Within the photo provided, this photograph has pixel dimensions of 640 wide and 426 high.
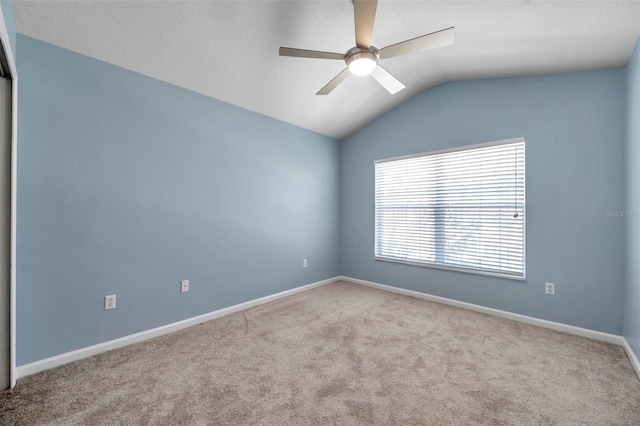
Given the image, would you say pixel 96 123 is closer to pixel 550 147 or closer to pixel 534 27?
pixel 534 27

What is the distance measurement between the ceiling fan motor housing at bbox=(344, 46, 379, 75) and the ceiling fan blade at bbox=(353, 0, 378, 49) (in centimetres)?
4

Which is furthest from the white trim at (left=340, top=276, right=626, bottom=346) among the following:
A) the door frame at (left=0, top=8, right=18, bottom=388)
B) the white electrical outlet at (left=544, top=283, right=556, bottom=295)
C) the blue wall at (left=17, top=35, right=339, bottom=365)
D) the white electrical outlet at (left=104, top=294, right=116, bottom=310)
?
the door frame at (left=0, top=8, right=18, bottom=388)

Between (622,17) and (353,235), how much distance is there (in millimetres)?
3556

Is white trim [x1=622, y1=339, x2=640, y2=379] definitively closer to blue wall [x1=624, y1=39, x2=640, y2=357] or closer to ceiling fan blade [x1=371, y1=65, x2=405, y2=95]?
blue wall [x1=624, y1=39, x2=640, y2=357]

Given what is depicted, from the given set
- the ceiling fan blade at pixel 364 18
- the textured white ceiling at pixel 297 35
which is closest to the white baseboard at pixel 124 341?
the textured white ceiling at pixel 297 35

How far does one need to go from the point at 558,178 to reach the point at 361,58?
242 centimetres

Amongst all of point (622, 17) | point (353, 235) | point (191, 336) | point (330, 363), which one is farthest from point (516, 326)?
point (191, 336)

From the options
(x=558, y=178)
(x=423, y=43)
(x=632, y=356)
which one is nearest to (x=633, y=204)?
(x=558, y=178)

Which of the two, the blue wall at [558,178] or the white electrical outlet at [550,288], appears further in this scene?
the white electrical outlet at [550,288]

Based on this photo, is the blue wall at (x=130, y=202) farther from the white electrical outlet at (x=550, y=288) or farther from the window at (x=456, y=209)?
the white electrical outlet at (x=550, y=288)

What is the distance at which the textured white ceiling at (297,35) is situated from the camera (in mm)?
1948

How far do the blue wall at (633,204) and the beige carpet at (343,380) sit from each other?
29 cm

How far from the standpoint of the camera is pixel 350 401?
1.70 meters

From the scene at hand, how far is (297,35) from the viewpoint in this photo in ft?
7.82
